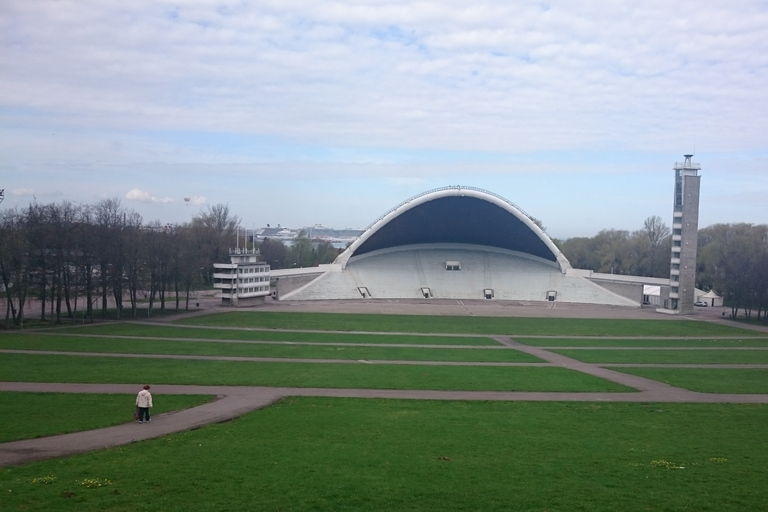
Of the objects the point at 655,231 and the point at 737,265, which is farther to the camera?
the point at 655,231

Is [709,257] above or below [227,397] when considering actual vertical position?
above

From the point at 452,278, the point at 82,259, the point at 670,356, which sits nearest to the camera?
the point at 670,356

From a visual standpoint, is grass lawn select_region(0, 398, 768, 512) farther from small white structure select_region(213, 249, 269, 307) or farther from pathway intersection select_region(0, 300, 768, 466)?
small white structure select_region(213, 249, 269, 307)

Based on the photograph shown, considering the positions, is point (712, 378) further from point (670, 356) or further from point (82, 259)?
point (82, 259)

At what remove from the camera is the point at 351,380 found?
28906 millimetres

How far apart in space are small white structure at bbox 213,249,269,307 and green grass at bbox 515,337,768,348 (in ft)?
110

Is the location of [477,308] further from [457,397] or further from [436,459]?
[436,459]

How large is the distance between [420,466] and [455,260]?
80141 millimetres

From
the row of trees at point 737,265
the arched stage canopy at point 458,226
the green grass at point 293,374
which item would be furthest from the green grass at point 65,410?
the arched stage canopy at point 458,226

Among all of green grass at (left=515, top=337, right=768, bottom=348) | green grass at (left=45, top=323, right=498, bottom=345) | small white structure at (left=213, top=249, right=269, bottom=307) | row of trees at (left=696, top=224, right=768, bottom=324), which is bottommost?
green grass at (left=45, top=323, right=498, bottom=345)

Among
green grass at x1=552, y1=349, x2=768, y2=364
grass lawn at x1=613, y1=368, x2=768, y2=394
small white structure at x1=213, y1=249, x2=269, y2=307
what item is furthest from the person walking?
small white structure at x1=213, y1=249, x2=269, y2=307

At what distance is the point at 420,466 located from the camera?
1509 cm

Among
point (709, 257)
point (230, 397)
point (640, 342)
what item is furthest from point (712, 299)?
point (230, 397)

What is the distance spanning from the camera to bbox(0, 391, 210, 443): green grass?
60.0 ft
